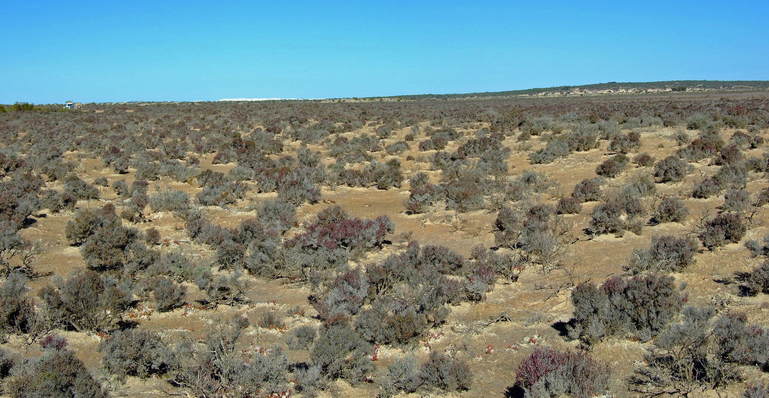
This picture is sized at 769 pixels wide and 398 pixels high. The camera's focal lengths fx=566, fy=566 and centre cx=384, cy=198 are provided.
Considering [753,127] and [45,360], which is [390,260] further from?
[753,127]

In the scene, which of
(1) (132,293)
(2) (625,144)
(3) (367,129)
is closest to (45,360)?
(1) (132,293)

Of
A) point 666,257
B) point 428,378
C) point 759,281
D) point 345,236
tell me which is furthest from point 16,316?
point 759,281

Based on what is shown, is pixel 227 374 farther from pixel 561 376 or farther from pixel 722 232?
pixel 722 232

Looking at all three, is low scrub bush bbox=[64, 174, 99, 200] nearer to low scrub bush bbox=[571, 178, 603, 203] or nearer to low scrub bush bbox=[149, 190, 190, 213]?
low scrub bush bbox=[149, 190, 190, 213]

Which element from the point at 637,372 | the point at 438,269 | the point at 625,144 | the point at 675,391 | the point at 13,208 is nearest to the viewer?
the point at 675,391

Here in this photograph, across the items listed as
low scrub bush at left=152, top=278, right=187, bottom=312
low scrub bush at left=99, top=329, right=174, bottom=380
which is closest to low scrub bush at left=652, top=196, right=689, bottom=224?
low scrub bush at left=152, top=278, right=187, bottom=312

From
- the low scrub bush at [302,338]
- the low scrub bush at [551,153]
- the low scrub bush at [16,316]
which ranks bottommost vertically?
the low scrub bush at [302,338]

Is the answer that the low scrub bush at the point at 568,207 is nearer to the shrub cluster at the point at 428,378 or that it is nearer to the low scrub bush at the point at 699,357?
the low scrub bush at the point at 699,357

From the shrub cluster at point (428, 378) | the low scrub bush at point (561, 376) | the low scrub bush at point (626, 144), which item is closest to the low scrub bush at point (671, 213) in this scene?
the low scrub bush at point (561, 376)

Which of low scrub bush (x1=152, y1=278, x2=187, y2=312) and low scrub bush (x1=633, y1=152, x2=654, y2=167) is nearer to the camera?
low scrub bush (x1=152, y1=278, x2=187, y2=312)

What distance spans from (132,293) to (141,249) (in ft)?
6.19

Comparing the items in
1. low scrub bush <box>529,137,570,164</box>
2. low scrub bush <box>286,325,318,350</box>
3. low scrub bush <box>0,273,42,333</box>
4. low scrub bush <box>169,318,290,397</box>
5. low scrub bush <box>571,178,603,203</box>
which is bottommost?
low scrub bush <box>286,325,318,350</box>

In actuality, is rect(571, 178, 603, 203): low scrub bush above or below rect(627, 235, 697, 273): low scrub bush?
above

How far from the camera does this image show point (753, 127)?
25828 millimetres
